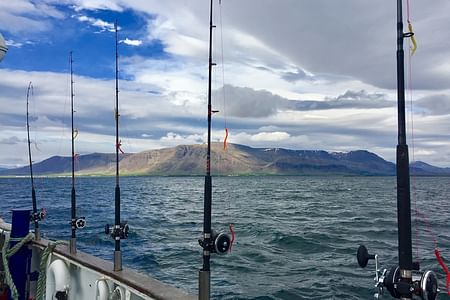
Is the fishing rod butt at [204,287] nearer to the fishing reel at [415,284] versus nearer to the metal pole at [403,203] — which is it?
the fishing reel at [415,284]

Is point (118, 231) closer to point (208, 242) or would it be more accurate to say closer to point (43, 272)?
point (43, 272)

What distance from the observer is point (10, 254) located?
6.48 metres

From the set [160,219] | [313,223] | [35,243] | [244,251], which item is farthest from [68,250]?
[160,219]

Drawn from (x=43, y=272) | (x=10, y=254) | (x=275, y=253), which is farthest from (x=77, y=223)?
(x=275, y=253)

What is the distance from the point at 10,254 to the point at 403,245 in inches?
229

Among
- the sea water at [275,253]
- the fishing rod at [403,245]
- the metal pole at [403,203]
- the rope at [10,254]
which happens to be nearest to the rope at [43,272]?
the rope at [10,254]

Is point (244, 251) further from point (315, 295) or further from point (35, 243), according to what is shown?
point (35, 243)

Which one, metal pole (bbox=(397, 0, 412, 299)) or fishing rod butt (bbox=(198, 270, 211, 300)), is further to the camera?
fishing rod butt (bbox=(198, 270, 211, 300))

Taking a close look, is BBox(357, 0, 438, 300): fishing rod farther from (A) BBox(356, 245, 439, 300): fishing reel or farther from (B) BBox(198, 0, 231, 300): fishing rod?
(B) BBox(198, 0, 231, 300): fishing rod

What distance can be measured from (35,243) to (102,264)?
2.02 metres

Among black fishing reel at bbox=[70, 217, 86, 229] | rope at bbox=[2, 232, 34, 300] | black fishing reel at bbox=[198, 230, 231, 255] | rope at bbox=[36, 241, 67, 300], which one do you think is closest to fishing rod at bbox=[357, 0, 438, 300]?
black fishing reel at bbox=[198, 230, 231, 255]

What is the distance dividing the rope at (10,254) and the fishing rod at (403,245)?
5.19 metres

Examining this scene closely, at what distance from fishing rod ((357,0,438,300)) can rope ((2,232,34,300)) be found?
5190 mm

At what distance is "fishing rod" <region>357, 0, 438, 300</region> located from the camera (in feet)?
10.3
